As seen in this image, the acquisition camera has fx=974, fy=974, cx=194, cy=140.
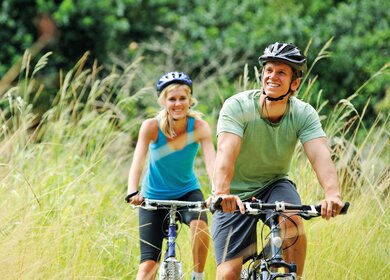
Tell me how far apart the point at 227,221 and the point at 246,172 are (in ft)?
0.99

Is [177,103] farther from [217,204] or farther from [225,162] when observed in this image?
[217,204]

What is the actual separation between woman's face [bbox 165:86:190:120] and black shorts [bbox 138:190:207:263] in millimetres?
A: 654

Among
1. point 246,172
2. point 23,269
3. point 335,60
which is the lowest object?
point 23,269

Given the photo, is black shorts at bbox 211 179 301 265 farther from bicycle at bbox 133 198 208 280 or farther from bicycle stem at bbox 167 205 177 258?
bicycle stem at bbox 167 205 177 258

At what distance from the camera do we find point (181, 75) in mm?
6715

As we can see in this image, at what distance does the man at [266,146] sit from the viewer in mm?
5246

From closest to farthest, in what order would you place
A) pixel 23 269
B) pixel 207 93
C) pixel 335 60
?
1. pixel 23 269
2. pixel 207 93
3. pixel 335 60

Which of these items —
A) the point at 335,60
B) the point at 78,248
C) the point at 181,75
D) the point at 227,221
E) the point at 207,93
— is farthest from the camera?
the point at 335,60

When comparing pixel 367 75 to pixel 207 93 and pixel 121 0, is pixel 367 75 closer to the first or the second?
pixel 207 93

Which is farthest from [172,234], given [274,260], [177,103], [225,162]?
[274,260]

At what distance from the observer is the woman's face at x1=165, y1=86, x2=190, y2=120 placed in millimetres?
6543

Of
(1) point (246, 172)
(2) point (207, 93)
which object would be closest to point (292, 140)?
(1) point (246, 172)

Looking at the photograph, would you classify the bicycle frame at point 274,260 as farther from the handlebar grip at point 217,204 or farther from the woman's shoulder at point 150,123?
the woman's shoulder at point 150,123

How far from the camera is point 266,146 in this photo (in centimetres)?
540
